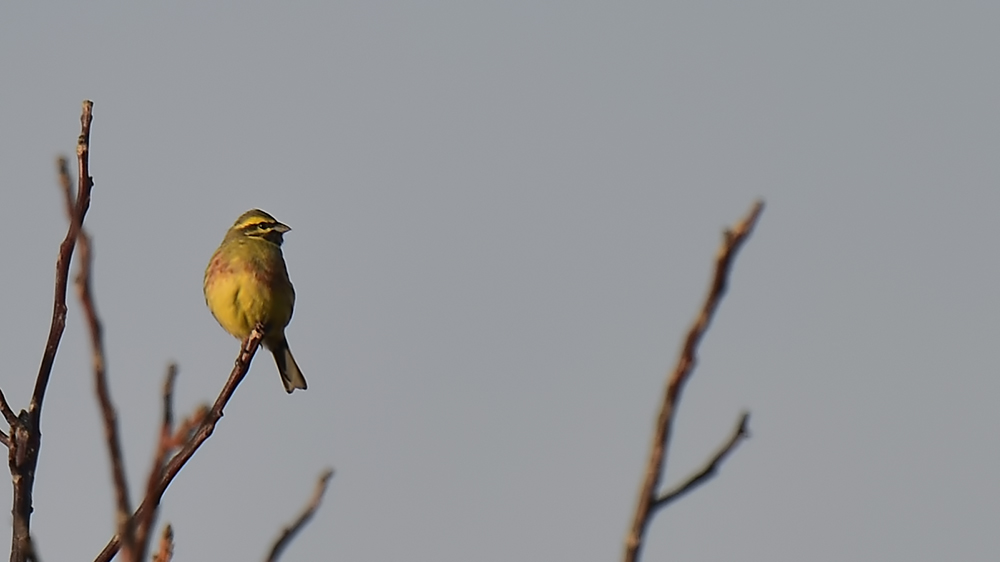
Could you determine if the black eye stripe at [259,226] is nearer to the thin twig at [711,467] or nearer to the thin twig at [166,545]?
the thin twig at [166,545]

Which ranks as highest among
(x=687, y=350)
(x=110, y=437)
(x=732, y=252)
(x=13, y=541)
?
(x=732, y=252)

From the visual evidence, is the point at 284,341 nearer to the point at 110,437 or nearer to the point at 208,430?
the point at 208,430

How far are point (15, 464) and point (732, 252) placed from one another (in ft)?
10.9

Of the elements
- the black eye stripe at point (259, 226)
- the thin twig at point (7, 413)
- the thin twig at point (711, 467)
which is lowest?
the thin twig at point (7, 413)

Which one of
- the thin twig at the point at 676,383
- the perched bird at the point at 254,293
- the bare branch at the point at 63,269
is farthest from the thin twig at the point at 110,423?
the perched bird at the point at 254,293

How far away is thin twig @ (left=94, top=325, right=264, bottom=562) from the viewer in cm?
239

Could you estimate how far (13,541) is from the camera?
4.08m

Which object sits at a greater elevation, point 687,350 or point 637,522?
point 687,350

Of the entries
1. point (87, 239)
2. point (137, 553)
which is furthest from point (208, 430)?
point (137, 553)

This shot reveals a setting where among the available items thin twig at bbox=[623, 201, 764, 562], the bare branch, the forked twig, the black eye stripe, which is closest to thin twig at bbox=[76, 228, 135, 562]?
the forked twig

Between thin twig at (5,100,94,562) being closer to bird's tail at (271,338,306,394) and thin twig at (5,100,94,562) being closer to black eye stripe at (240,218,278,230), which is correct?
bird's tail at (271,338,306,394)

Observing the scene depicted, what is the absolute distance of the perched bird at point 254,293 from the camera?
1013 centimetres

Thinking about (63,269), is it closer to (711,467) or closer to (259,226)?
(711,467)

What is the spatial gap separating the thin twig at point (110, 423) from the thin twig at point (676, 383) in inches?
25.5
